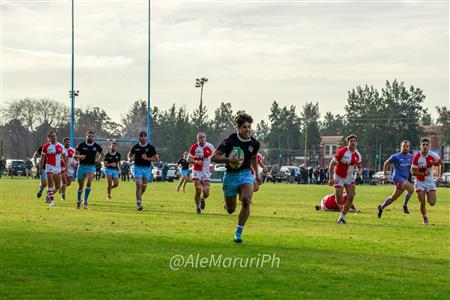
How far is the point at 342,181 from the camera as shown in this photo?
22688mm

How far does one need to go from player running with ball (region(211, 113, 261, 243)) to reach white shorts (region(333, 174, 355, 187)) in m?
7.10

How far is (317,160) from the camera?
178 meters

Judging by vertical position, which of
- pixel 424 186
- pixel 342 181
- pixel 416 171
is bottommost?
pixel 424 186

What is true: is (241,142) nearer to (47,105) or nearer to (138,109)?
(47,105)

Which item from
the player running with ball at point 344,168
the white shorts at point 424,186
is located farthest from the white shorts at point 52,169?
the white shorts at point 424,186

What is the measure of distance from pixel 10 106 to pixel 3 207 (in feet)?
371

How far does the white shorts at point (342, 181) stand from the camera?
74.3 ft

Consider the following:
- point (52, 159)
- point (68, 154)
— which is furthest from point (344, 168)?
point (68, 154)

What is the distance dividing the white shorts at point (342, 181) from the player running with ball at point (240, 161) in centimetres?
710

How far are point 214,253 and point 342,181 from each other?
948 centimetres

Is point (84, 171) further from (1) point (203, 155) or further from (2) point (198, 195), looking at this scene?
(2) point (198, 195)

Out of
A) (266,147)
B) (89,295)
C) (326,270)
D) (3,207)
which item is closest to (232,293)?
(89,295)

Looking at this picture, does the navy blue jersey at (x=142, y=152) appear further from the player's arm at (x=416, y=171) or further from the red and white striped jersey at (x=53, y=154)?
the player's arm at (x=416, y=171)

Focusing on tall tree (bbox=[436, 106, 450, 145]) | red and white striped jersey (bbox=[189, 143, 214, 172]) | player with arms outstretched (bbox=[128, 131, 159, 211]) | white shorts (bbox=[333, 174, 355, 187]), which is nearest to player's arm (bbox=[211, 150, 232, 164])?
white shorts (bbox=[333, 174, 355, 187])
